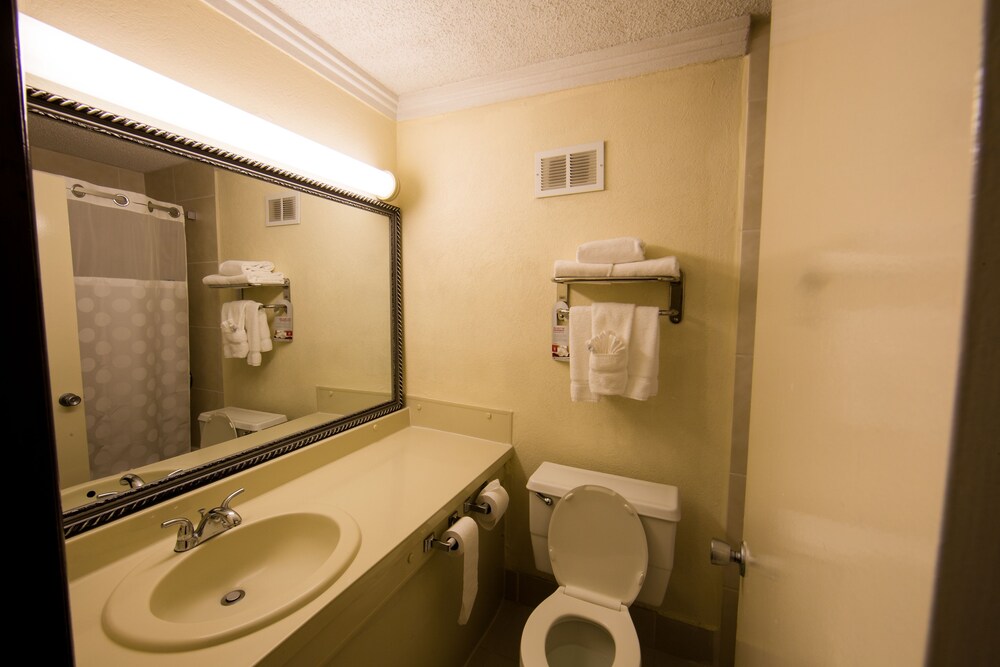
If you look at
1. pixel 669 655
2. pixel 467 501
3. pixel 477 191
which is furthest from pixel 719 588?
pixel 477 191

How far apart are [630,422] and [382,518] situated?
968mm

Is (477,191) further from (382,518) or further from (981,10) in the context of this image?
(981,10)

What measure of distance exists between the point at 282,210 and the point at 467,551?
1.30m

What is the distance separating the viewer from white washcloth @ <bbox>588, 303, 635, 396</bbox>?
132 cm

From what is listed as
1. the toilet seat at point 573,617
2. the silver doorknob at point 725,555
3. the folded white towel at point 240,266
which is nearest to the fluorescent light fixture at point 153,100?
the folded white towel at point 240,266

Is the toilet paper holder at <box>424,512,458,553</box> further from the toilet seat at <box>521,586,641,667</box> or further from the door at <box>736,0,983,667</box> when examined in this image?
the door at <box>736,0,983,667</box>

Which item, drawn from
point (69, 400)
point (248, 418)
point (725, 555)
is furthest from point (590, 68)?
point (69, 400)

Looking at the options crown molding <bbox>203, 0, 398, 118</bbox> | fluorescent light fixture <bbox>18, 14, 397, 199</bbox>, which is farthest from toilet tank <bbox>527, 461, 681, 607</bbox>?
crown molding <bbox>203, 0, 398, 118</bbox>

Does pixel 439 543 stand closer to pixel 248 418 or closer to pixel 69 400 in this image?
pixel 248 418

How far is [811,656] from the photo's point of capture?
360 mm

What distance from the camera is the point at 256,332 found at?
1.26 meters

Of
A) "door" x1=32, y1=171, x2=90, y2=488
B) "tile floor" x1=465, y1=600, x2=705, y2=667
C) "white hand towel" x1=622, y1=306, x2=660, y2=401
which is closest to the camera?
"door" x1=32, y1=171, x2=90, y2=488

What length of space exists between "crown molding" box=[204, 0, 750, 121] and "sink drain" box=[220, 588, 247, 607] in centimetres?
163

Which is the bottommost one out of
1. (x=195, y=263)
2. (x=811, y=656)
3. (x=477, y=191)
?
(x=811, y=656)
